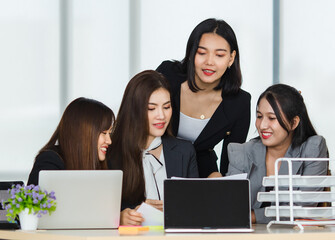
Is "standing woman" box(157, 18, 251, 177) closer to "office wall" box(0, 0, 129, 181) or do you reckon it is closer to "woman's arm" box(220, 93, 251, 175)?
"woman's arm" box(220, 93, 251, 175)

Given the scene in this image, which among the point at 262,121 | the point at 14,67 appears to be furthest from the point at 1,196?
the point at 14,67

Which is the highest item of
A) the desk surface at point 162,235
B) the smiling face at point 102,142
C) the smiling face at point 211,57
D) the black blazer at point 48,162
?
the smiling face at point 211,57

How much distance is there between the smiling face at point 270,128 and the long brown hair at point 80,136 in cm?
74

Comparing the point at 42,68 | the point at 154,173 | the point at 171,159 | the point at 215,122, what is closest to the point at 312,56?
the point at 42,68

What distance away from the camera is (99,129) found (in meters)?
2.59

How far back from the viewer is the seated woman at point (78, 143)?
255 centimetres

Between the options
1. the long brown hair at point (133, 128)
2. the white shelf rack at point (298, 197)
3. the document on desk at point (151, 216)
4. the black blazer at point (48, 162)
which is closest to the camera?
the white shelf rack at point (298, 197)

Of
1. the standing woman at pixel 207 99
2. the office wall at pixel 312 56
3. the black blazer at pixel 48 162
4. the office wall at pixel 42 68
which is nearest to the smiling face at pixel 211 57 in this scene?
the standing woman at pixel 207 99

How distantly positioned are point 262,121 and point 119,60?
2.61 m

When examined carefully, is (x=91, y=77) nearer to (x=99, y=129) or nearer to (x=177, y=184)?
(x=99, y=129)

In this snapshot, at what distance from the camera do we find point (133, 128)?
299 centimetres

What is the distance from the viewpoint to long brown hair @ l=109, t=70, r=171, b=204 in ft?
9.61

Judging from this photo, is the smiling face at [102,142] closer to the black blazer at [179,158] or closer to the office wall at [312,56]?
the black blazer at [179,158]

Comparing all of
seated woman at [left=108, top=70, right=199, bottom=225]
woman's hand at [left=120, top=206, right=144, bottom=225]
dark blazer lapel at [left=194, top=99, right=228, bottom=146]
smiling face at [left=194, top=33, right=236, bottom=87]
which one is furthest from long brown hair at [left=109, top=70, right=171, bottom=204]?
woman's hand at [left=120, top=206, right=144, bottom=225]
